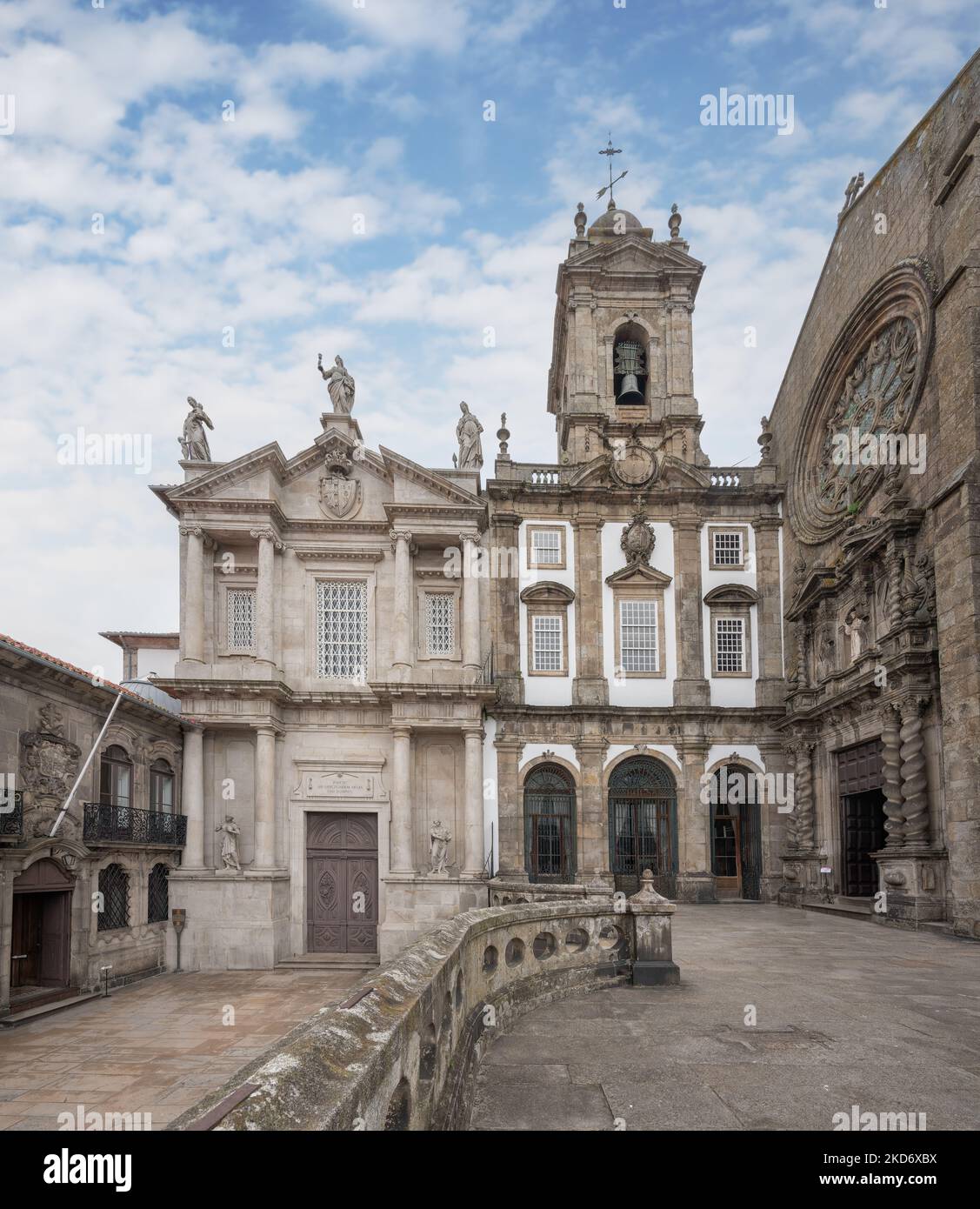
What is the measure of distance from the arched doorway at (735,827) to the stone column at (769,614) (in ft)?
8.05

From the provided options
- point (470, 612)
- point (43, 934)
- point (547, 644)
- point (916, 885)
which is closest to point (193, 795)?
point (43, 934)

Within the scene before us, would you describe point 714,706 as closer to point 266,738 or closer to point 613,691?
point 613,691

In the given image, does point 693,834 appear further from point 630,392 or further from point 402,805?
point 630,392

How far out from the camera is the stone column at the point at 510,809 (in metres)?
27.8

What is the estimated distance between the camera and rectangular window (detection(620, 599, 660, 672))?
29500 millimetres

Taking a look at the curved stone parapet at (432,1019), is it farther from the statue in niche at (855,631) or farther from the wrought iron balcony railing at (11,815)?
the statue in niche at (855,631)

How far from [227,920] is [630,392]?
20237mm

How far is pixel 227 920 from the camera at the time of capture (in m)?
23.9

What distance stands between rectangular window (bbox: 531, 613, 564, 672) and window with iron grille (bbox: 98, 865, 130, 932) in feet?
42.7

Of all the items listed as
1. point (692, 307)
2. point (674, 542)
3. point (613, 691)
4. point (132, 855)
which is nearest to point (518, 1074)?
point (132, 855)

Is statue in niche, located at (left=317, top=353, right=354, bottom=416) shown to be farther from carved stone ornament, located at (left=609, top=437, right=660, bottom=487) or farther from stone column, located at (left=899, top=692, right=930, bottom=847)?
stone column, located at (left=899, top=692, right=930, bottom=847)

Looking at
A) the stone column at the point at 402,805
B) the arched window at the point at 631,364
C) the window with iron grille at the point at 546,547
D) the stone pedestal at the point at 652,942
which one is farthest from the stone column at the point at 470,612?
the stone pedestal at the point at 652,942

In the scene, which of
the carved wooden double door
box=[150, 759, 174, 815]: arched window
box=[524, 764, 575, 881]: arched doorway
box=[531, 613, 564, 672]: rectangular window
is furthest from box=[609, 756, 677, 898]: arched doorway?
box=[150, 759, 174, 815]: arched window
